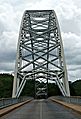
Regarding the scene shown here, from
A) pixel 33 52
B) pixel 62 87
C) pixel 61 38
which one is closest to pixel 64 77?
pixel 62 87

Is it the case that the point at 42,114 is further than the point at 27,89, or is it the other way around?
the point at 27,89

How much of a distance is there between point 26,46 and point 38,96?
44005mm

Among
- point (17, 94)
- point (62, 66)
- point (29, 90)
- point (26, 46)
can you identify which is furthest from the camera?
point (29, 90)

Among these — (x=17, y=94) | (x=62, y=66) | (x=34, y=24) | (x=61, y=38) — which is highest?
(x=34, y=24)

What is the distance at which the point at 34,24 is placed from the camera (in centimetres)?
9481

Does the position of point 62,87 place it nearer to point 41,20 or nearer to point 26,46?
point 26,46

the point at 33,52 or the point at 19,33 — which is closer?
the point at 19,33

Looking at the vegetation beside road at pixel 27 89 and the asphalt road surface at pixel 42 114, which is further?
the vegetation beside road at pixel 27 89

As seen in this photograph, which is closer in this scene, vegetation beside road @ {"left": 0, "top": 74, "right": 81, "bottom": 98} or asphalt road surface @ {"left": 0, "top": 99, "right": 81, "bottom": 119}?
asphalt road surface @ {"left": 0, "top": 99, "right": 81, "bottom": 119}

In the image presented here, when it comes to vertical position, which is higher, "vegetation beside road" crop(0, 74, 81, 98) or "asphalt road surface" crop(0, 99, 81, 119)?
"vegetation beside road" crop(0, 74, 81, 98)

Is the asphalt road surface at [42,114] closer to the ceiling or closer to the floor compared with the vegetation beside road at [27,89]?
closer to the floor

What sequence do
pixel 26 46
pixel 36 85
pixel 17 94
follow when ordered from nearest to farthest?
pixel 17 94, pixel 26 46, pixel 36 85

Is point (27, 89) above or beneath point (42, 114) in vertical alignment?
above

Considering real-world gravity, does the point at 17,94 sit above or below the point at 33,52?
below
